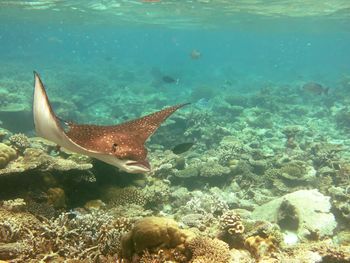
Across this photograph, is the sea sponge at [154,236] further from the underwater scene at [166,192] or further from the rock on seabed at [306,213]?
the rock on seabed at [306,213]

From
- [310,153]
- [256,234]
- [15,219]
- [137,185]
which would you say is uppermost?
[15,219]

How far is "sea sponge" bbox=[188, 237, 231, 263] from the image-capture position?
4.52m

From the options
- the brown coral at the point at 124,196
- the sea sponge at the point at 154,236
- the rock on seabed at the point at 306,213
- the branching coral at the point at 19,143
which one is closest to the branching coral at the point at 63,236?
the sea sponge at the point at 154,236

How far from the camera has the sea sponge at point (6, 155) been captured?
718cm

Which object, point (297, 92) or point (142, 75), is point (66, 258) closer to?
point (297, 92)

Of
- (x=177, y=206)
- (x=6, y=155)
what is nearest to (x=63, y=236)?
(x=6, y=155)

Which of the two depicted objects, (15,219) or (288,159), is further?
(288,159)

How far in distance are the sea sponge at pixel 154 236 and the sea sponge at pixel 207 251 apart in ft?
0.57

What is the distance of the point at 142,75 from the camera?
44.0 m

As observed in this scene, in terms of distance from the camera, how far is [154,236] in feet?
15.2

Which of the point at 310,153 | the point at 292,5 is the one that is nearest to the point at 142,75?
the point at 292,5

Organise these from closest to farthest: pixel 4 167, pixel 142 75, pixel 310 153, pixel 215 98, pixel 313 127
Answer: pixel 4 167 → pixel 310 153 → pixel 313 127 → pixel 215 98 → pixel 142 75

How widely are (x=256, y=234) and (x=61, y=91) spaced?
93.2 feet

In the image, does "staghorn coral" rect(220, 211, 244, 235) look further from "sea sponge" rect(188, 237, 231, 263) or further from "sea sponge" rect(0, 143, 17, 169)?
"sea sponge" rect(0, 143, 17, 169)
